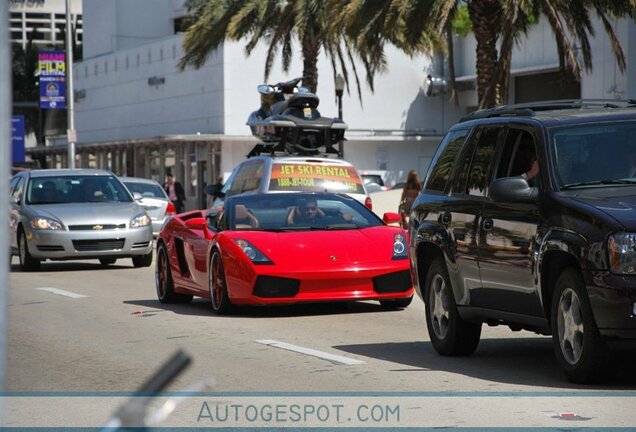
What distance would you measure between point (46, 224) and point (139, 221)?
5.14 feet

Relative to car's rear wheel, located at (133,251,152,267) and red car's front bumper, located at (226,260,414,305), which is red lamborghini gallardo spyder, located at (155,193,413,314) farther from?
car's rear wheel, located at (133,251,152,267)

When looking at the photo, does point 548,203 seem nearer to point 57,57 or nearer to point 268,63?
point 268,63

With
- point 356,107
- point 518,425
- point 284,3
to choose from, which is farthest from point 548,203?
point 356,107

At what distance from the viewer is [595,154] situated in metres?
8.69

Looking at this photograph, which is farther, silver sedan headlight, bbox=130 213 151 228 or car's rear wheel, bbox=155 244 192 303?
silver sedan headlight, bbox=130 213 151 228

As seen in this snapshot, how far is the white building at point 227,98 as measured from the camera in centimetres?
5381

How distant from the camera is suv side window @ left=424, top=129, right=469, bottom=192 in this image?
1007cm

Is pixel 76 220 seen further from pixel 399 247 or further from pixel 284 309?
pixel 399 247

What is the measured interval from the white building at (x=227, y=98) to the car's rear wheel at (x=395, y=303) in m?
34.5

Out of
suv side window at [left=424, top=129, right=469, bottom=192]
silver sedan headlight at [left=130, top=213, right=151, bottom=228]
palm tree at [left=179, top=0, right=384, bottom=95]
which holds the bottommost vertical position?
silver sedan headlight at [left=130, top=213, right=151, bottom=228]

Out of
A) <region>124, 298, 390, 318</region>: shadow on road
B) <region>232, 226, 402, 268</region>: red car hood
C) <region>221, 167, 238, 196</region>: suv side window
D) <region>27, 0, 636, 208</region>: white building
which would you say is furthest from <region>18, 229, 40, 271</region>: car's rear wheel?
<region>27, 0, 636, 208</region>: white building

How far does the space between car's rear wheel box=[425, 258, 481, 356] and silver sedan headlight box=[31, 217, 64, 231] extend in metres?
12.6

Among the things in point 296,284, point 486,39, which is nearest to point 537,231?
point 296,284

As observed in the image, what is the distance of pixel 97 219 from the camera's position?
21859 millimetres
